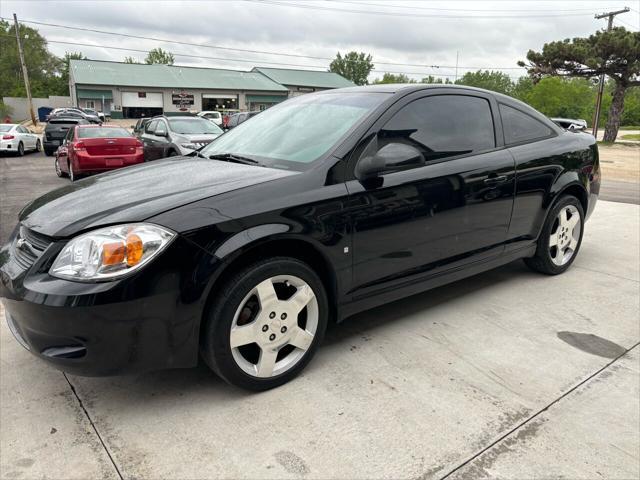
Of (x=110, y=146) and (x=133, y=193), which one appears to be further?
(x=110, y=146)

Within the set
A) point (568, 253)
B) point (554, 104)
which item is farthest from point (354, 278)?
point (554, 104)

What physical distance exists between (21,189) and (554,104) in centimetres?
4983

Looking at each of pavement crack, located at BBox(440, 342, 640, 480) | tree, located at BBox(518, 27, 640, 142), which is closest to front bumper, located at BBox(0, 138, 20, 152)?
pavement crack, located at BBox(440, 342, 640, 480)

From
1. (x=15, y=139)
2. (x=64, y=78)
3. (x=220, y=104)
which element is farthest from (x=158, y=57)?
(x=15, y=139)

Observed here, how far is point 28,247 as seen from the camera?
2518 millimetres

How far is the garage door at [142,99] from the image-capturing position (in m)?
47.0

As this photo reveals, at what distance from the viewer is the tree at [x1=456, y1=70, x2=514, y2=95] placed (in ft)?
307

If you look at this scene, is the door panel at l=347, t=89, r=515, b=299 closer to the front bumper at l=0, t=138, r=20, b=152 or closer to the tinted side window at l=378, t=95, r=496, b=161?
the tinted side window at l=378, t=95, r=496, b=161

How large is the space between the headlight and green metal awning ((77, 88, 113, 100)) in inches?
1918

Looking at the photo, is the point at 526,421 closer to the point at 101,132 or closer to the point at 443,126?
the point at 443,126

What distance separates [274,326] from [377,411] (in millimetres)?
671

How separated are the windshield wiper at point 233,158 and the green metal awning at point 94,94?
156ft

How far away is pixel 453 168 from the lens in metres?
3.42

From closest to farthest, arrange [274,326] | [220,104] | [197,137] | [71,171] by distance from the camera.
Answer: [274,326]
[71,171]
[197,137]
[220,104]
